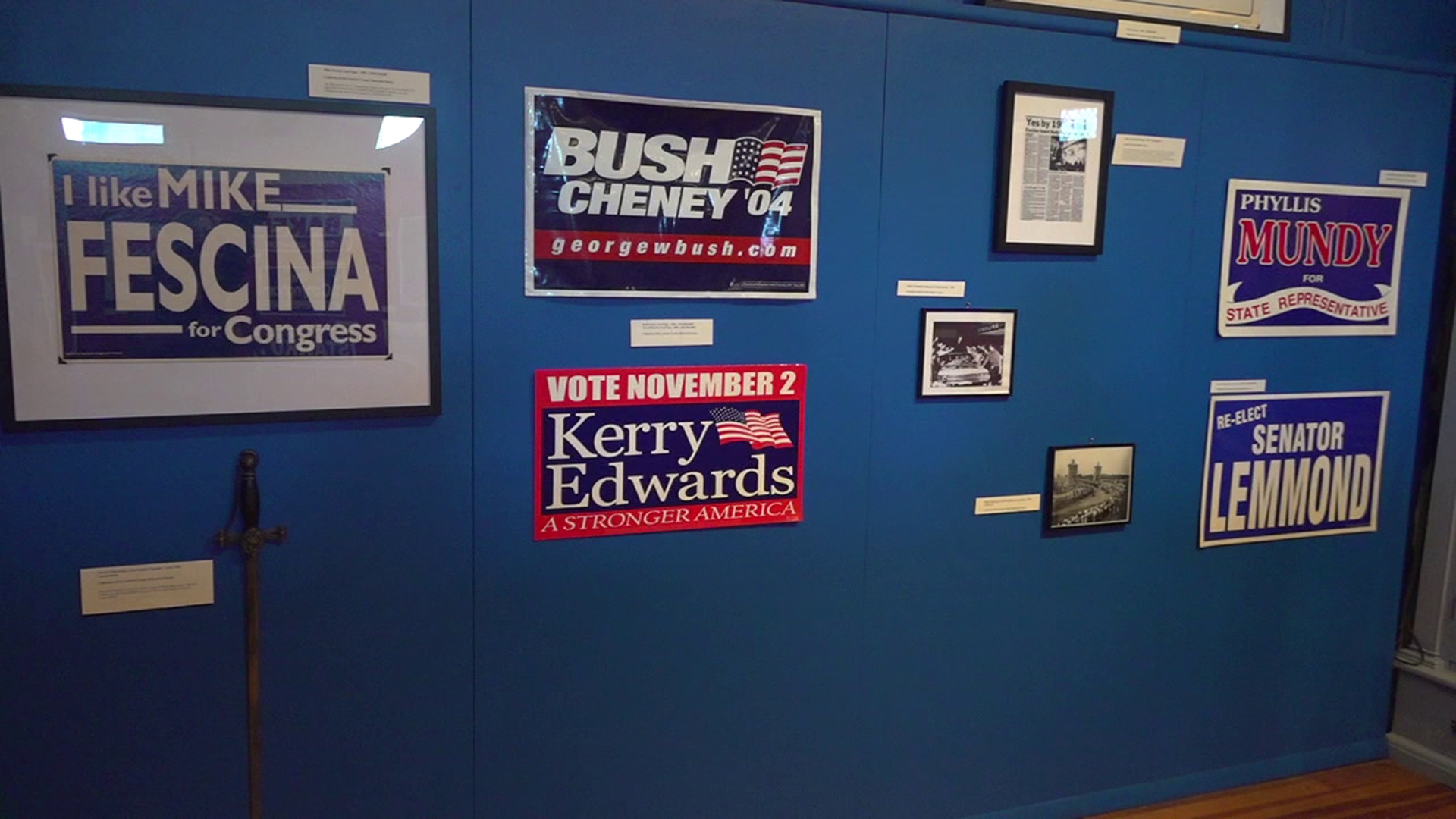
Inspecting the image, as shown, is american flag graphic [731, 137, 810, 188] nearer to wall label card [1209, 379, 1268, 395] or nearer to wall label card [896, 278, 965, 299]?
wall label card [896, 278, 965, 299]

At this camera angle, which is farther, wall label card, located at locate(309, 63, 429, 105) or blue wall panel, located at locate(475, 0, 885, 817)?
blue wall panel, located at locate(475, 0, 885, 817)

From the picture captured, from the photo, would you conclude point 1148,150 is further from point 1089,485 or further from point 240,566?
point 240,566

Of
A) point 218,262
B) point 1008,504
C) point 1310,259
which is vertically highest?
point 1310,259

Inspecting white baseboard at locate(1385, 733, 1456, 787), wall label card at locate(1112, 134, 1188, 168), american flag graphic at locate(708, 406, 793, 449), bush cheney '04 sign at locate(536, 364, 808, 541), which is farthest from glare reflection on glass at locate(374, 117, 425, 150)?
white baseboard at locate(1385, 733, 1456, 787)

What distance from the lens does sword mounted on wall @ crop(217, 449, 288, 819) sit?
2029 mm

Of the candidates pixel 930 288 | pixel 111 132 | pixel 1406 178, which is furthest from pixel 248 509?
pixel 1406 178

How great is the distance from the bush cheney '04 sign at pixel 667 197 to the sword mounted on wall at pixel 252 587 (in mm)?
708

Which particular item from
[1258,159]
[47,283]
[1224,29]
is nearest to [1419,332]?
[1258,159]

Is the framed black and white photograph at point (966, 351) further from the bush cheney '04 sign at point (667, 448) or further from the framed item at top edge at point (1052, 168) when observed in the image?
the bush cheney '04 sign at point (667, 448)

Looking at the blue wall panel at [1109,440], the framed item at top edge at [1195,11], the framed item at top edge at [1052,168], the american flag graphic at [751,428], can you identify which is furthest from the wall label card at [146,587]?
the framed item at top edge at [1195,11]

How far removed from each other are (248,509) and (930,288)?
1663 mm

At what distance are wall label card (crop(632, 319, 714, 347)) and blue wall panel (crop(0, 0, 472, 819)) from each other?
1.27 feet

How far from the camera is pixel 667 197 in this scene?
2.28m

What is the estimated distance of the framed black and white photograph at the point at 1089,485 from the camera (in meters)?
2.71
